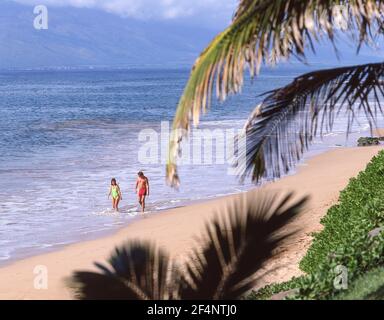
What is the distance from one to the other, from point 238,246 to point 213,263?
17 centimetres

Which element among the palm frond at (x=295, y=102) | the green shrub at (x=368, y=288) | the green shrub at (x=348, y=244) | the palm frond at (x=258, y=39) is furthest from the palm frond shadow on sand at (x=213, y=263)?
the green shrub at (x=368, y=288)

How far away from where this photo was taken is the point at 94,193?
76.7ft

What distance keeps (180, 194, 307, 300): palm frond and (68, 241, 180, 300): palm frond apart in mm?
116

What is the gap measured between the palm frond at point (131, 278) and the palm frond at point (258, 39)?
20.1 inches

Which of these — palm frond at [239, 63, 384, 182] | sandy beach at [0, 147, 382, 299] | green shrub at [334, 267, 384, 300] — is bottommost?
sandy beach at [0, 147, 382, 299]

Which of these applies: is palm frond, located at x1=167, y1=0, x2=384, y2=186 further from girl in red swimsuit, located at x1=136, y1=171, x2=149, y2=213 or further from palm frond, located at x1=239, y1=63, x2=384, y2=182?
girl in red swimsuit, located at x1=136, y1=171, x2=149, y2=213

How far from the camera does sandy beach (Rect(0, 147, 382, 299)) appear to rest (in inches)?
461

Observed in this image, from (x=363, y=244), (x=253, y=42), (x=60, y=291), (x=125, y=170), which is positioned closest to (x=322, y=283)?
(x=363, y=244)

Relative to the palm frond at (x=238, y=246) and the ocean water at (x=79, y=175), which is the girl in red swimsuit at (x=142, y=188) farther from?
the palm frond at (x=238, y=246)

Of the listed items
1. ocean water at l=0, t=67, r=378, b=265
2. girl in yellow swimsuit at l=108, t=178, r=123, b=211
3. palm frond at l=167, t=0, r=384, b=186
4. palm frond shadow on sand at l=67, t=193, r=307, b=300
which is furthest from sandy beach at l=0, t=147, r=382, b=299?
palm frond shadow on sand at l=67, t=193, r=307, b=300

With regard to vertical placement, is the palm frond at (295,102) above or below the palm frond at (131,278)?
above

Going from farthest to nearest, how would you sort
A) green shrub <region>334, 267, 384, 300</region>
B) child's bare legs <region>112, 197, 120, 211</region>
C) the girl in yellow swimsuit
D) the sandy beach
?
child's bare legs <region>112, 197, 120, 211</region> < the girl in yellow swimsuit < the sandy beach < green shrub <region>334, 267, 384, 300</region>

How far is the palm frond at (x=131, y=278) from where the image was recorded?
347cm

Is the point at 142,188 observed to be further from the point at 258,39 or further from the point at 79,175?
the point at 258,39
